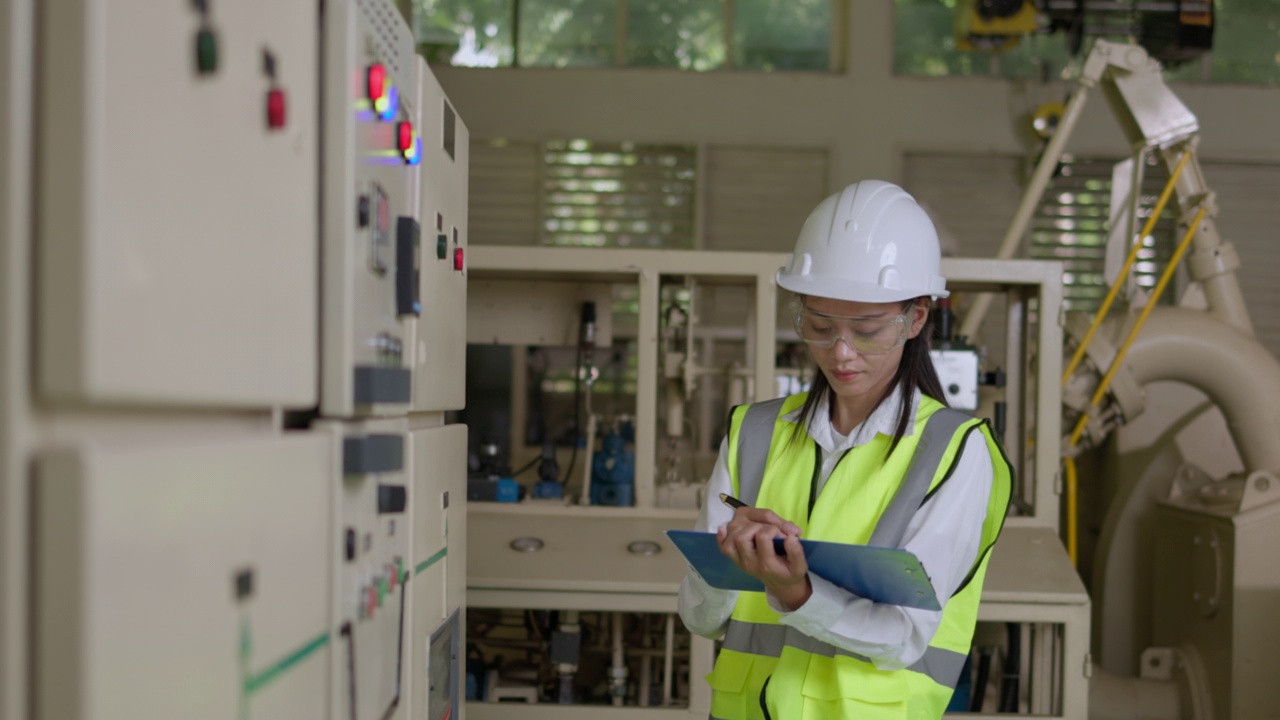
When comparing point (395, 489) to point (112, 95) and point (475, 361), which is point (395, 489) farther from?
point (475, 361)

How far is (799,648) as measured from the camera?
1.42 m

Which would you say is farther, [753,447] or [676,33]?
[676,33]

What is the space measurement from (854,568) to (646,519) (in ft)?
5.55

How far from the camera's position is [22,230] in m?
0.70

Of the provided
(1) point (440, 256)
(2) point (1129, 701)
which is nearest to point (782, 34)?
(2) point (1129, 701)

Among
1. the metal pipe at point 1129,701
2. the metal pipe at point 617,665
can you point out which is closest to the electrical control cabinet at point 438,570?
the metal pipe at point 617,665

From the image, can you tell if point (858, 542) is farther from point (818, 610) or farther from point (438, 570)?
point (438, 570)

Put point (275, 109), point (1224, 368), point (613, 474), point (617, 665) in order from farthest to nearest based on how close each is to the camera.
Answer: point (1224, 368), point (613, 474), point (617, 665), point (275, 109)

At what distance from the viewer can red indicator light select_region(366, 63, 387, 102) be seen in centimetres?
125

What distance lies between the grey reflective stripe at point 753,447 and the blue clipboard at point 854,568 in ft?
0.62

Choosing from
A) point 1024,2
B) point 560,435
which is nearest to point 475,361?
point 560,435

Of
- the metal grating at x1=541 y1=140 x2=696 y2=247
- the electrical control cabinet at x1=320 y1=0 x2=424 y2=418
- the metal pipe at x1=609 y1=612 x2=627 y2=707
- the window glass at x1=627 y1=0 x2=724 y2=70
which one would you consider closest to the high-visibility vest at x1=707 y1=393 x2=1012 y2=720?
the electrical control cabinet at x1=320 y1=0 x2=424 y2=418

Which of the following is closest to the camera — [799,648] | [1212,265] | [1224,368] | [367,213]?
[367,213]

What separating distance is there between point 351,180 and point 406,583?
23.3 inches
